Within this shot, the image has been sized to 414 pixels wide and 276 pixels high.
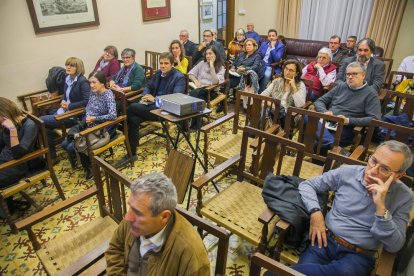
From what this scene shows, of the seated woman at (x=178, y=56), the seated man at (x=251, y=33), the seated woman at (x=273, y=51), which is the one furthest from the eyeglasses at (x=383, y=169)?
the seated man at (x=251, y=33)

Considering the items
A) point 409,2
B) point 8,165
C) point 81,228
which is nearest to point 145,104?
point 8,165

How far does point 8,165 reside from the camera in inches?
80.7

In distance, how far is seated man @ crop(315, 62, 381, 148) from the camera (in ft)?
8.32

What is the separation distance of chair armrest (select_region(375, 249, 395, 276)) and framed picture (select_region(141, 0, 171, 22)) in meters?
4.41

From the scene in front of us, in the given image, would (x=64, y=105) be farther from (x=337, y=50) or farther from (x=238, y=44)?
(x=337, y=50)

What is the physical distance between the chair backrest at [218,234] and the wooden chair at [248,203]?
35cm

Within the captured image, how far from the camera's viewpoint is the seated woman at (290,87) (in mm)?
2898

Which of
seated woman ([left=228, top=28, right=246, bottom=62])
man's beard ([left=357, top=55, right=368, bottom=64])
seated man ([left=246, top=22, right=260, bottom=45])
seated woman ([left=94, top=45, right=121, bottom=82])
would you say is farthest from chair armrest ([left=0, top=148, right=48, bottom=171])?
seated man ([left=246, top=22, right=260, bottom=45])

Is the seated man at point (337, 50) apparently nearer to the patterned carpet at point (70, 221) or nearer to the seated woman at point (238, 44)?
the seated woman at point (238, 44)

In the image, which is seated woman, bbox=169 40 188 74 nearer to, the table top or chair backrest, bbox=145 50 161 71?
chair backrest, bbox=145 50 161 71

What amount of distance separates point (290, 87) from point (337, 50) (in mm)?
2044

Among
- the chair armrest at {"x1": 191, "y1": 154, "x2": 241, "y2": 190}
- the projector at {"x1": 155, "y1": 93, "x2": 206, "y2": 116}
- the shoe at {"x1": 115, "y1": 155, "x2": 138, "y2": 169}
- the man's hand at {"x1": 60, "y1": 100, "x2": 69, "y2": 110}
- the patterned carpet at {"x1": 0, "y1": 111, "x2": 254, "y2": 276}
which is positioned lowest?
the patterned carpet at {"x1": 0, "y1": 111, "x2": 254, "y2": 276}

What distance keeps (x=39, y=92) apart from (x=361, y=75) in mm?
3588

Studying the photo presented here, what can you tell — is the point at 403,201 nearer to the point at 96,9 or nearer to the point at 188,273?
the point at 188,273
